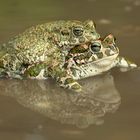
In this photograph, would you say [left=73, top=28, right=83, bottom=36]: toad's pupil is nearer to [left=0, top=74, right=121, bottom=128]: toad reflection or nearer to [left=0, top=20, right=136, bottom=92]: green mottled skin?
[left=0, top=20, right=136, bottom=92]: green mottled skin

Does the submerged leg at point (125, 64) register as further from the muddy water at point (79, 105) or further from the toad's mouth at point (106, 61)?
the toad's mouth at point (106, 61)

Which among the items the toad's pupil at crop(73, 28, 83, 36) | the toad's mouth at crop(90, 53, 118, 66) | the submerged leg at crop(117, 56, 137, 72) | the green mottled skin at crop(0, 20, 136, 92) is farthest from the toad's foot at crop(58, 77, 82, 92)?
the submerged leg at crop(117, 56, 137, 72)

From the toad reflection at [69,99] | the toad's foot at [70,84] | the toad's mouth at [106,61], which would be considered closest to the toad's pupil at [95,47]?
the toad's mouth at [106,61]

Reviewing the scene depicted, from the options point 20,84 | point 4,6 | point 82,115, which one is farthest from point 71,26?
point 4,6

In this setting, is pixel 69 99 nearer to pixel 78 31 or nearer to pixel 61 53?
pixel 61 53

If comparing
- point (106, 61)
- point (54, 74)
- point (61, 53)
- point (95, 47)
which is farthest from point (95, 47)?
point (54, 74)

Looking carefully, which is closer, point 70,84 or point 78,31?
point 70,84
